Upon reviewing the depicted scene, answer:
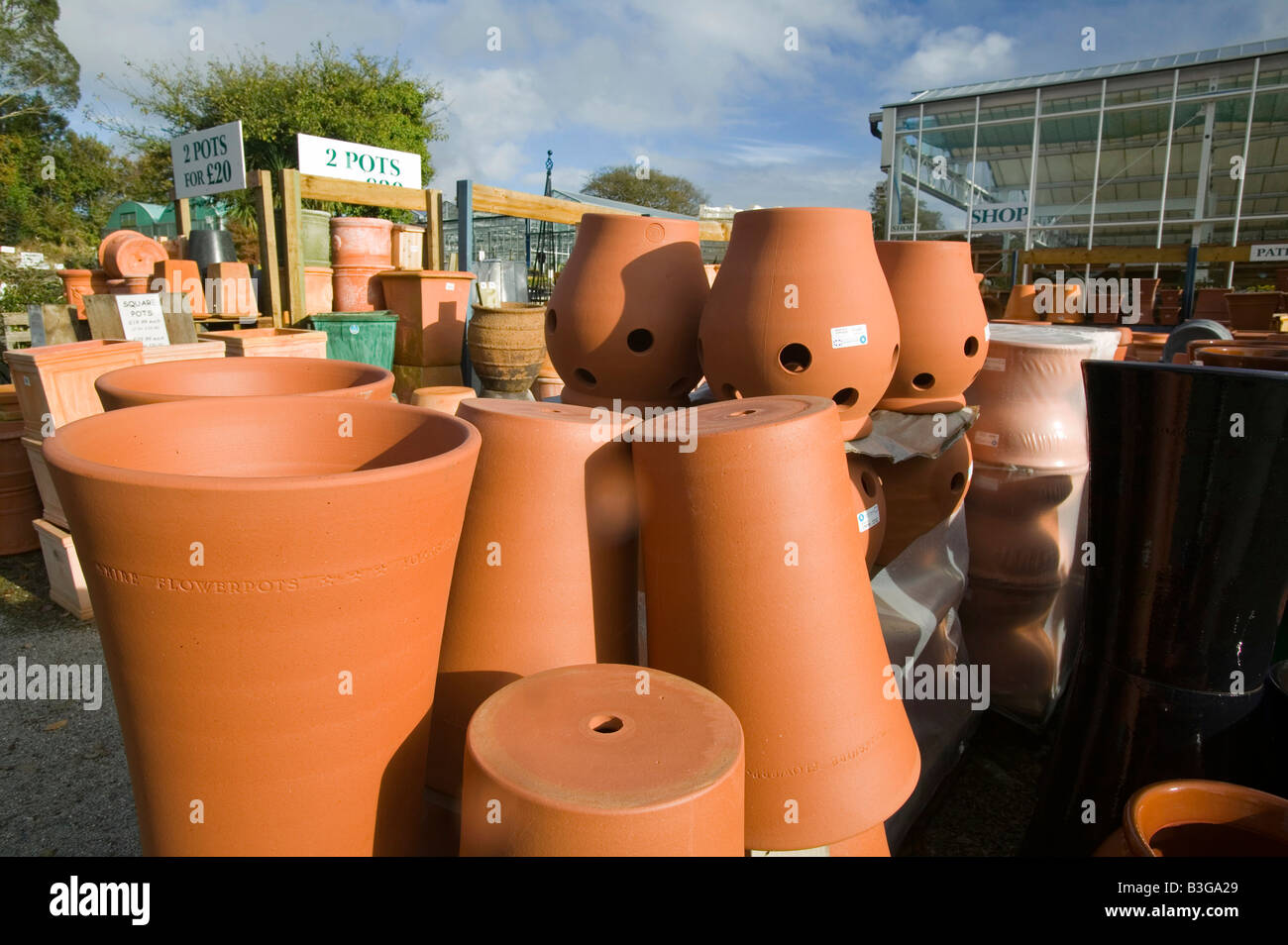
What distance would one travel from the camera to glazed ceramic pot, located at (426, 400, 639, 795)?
1727 mm

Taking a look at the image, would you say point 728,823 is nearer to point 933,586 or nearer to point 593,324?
point 933,586

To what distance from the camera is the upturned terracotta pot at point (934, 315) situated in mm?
2844

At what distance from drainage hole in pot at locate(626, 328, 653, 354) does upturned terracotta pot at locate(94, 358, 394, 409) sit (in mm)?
982

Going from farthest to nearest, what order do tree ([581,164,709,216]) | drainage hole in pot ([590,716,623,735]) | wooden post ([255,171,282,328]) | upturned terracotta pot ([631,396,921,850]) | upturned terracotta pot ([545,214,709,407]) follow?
tree ([581,164,709,216]) < wooden post ([255,171,282,328]) < upturned terracotta pot ([545,214,709,407]) < upturned terracotta pot ([631,396,921,850]) < drainage hole in pot ([590,716,623,735])

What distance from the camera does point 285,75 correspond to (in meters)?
19.9

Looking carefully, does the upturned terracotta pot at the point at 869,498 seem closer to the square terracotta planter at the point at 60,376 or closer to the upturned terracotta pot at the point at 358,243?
the square terracotta planter at the point at 60,376

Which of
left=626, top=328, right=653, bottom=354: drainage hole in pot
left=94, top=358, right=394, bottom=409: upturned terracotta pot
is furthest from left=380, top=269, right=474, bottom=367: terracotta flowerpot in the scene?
left=94, top=358, right=394, bottom=409: upturned terracotta pot

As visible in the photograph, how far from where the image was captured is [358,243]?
263 inches

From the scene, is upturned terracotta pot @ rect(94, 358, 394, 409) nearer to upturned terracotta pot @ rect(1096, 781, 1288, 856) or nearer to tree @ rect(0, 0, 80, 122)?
upturned terracotta pot @ rect(1096, 781, 1288, 856)

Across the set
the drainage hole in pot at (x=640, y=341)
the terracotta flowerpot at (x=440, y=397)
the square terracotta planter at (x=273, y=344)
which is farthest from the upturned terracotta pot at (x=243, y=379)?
the square terracotta planter at (x=273, y=344)

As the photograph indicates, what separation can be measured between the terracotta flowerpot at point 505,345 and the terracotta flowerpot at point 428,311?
29 centimetres

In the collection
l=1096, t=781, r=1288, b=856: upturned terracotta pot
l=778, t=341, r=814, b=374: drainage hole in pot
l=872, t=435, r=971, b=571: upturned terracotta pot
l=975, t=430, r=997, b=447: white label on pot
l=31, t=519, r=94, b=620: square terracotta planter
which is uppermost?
l=778, t=341, r=814, b=374: drainage hole in pot

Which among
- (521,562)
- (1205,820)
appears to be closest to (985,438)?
(1205,820)

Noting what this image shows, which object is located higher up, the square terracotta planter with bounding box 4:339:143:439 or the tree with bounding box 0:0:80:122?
the tree with bounding box 0:0:80:122
